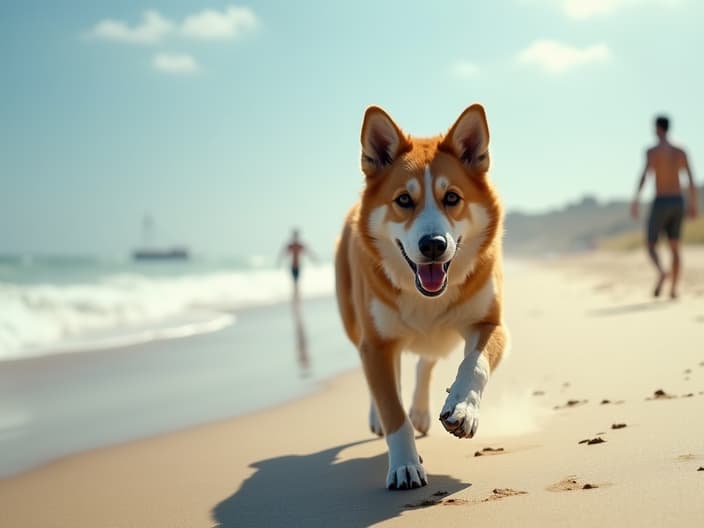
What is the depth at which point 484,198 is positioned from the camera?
373cm

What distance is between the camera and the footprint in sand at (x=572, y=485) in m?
2.61

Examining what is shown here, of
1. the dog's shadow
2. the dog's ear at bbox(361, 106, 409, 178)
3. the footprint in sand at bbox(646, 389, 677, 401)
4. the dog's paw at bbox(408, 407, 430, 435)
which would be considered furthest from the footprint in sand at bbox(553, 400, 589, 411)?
the dog's ear at bbox(361, 106, 409, 178)

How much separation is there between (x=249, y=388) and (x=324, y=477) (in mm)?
2905

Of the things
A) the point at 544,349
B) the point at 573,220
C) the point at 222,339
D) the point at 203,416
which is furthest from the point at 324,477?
the point at 573,220

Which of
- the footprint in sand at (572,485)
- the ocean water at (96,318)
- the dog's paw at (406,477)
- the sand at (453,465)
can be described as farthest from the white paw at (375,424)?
the ocean water at (96,318)

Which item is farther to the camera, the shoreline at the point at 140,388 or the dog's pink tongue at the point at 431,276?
the shoreline at the point at 140,388

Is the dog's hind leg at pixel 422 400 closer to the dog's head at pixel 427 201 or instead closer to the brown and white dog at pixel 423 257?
the brown and white dog at pixel 423 257

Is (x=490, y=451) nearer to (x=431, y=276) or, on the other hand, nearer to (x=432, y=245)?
(x=431, y=276)

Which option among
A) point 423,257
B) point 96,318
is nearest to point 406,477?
point 423,257

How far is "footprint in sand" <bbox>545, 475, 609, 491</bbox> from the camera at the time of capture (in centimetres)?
261

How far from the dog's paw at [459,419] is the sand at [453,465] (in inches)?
8.7

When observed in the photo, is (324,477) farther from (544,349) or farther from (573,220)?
(573,220)

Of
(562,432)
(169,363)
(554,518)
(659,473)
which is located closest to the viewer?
(554,518)

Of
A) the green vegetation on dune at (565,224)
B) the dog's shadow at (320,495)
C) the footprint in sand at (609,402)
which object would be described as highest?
the green vegetation on dune at (565,224)
